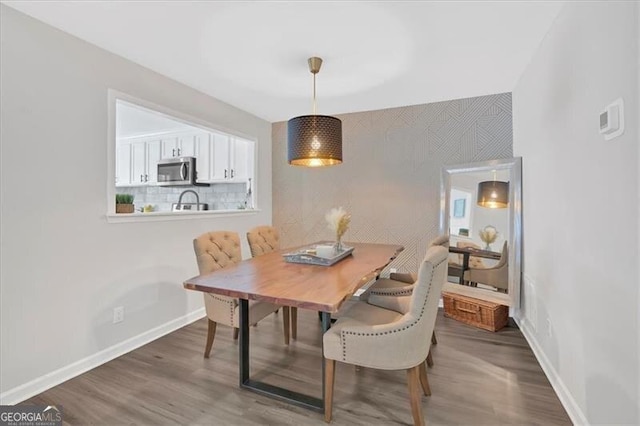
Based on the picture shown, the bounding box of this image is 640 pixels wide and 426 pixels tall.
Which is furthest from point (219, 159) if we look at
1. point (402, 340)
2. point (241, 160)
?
point (402, 340)

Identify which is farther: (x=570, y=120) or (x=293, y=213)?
(x=293, y=213)

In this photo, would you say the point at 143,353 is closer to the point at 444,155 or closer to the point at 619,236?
the point at 619,236

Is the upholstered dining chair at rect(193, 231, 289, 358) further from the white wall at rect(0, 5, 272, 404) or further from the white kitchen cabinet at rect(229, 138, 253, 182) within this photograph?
the white kitchen cabinet at rect(229, 138, 253, 182)

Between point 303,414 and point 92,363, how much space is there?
5.37 feet

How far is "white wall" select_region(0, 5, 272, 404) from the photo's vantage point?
1.92 metres

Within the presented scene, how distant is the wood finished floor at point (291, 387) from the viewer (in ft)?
5.92

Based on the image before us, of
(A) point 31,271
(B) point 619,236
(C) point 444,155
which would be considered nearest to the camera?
(B) point 619,236

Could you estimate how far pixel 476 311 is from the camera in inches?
121

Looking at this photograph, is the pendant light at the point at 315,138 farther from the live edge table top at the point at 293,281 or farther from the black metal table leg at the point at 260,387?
the black metal table leg at the point at 260,387

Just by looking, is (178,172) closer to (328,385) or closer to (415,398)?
(328,385)

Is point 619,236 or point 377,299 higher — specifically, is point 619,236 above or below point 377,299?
above

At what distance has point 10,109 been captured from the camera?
75.0 inches

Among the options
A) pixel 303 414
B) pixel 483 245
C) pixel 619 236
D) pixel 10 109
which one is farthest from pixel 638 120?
pixel 10 109

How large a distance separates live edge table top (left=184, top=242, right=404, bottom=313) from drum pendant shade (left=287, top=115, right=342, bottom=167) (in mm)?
Result: 808
